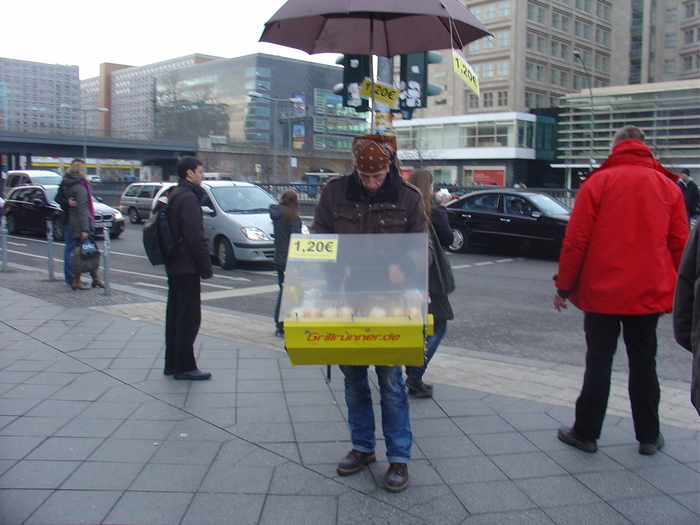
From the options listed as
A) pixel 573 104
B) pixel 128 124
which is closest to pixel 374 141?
pixel 573 104

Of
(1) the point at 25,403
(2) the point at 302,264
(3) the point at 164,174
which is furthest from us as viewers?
(3) the point at 164,174

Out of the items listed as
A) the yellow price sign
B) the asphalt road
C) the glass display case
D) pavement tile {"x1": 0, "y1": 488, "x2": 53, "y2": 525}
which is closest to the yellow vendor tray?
the glass display case

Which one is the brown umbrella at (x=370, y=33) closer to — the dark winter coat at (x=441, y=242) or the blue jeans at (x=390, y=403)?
the dark winter coat at (x=441, y=242)

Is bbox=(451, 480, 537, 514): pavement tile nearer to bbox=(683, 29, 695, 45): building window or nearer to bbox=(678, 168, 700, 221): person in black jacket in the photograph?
bbox=(678, 168, 700, 221): person in black jacket

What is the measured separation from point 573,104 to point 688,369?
205 feet

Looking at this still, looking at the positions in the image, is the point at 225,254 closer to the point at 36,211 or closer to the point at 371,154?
the point at 36,211

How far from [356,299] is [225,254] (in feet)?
33.5

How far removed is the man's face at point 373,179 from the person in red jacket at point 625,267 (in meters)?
1.21

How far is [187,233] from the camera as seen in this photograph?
5188 millimetres

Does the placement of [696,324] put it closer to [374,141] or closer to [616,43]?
[374,141]

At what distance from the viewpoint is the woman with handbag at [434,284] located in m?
4.54

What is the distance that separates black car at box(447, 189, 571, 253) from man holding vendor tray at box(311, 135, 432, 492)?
10.6 m

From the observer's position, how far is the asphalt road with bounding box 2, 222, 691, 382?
21.9ft

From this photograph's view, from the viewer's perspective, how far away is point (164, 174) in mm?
80625
